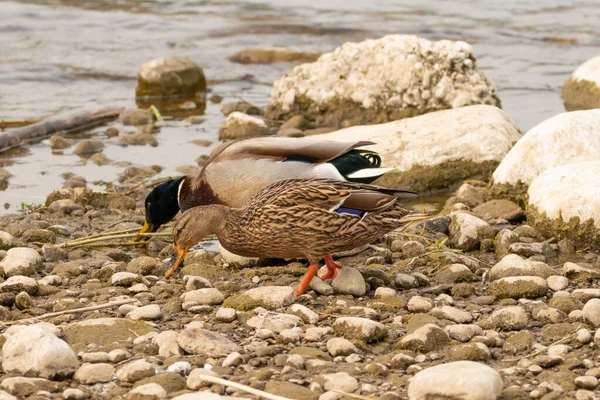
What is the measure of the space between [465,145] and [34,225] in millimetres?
3215

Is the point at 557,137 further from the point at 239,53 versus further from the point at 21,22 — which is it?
the point at 21,22

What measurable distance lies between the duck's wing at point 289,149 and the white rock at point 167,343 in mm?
2224

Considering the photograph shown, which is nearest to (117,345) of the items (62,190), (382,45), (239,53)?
(62,190)

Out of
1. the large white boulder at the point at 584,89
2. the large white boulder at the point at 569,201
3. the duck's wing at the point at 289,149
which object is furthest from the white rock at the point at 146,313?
the large white boulder at the point at 584,89

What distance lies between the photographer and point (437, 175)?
758cm

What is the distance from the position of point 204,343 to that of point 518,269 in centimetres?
183

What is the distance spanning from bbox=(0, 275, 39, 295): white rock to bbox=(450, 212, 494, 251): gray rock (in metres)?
2.44

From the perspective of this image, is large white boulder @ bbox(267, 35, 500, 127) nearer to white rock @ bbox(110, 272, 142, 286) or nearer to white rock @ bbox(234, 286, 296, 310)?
white rock @ bbox(110, 272, 142, 286)

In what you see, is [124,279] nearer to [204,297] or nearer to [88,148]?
[204,297]

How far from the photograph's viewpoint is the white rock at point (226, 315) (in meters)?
4.54

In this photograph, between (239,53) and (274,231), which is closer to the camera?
(274,231)

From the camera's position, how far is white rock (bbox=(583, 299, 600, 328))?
435 cm

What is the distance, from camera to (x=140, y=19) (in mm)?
16906

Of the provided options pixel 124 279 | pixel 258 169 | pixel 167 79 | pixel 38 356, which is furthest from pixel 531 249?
pixel 167 79
